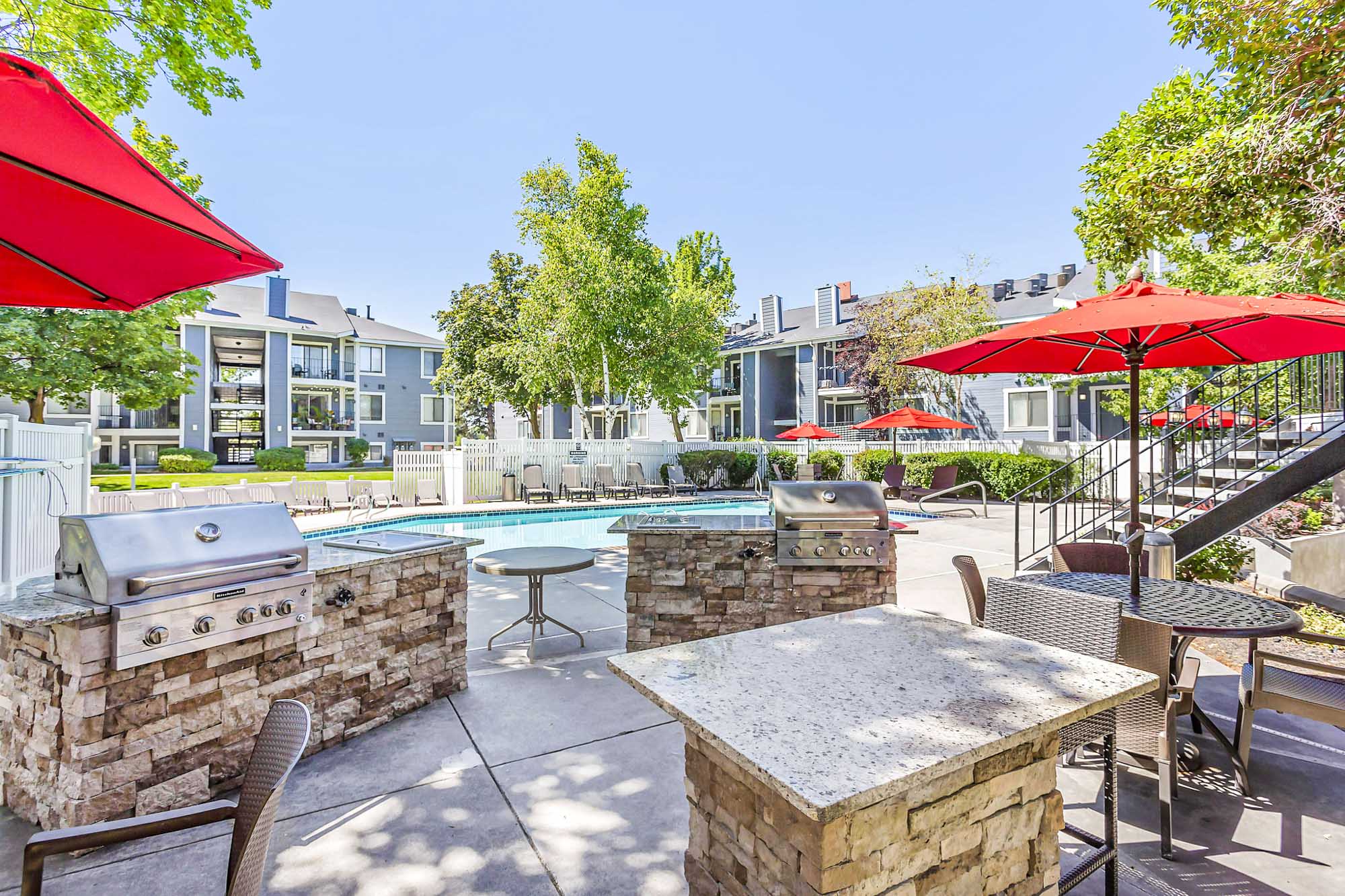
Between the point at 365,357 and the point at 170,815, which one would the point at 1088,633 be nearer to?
the point at 170,815

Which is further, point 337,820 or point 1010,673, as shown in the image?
point 337,820

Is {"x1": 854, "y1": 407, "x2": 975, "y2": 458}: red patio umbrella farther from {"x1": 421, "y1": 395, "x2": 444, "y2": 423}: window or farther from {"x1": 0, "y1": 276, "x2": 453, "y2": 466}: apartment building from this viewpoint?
{"x1": 421, "y1": 395, "x2": 444, "y2": 423}: window

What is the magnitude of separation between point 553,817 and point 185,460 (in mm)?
28561

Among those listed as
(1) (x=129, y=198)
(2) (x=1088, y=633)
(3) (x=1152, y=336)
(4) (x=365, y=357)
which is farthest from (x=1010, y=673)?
(4) (x=365, y=357)

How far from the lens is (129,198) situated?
164 cm

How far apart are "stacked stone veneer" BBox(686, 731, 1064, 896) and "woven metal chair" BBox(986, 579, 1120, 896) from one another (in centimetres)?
36

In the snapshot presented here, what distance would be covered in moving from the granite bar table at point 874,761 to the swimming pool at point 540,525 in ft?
26.8

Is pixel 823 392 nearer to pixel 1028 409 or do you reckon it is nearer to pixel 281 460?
pixel 1028 409

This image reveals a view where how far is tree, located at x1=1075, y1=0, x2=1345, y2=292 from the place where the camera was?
4688 mm

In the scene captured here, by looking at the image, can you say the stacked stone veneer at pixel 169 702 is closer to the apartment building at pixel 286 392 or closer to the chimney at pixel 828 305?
the chimney at pixel 828 305

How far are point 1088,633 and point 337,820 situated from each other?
2.96 m

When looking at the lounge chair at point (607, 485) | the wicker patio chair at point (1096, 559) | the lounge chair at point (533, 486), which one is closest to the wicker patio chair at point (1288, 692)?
the wicker patio chair at point (1096, 559)

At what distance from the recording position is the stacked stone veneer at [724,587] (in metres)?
4.26

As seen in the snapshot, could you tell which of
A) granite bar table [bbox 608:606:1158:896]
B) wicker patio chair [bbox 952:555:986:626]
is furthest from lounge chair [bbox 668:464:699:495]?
granite bar table [bbox 608:606:1158:896]
